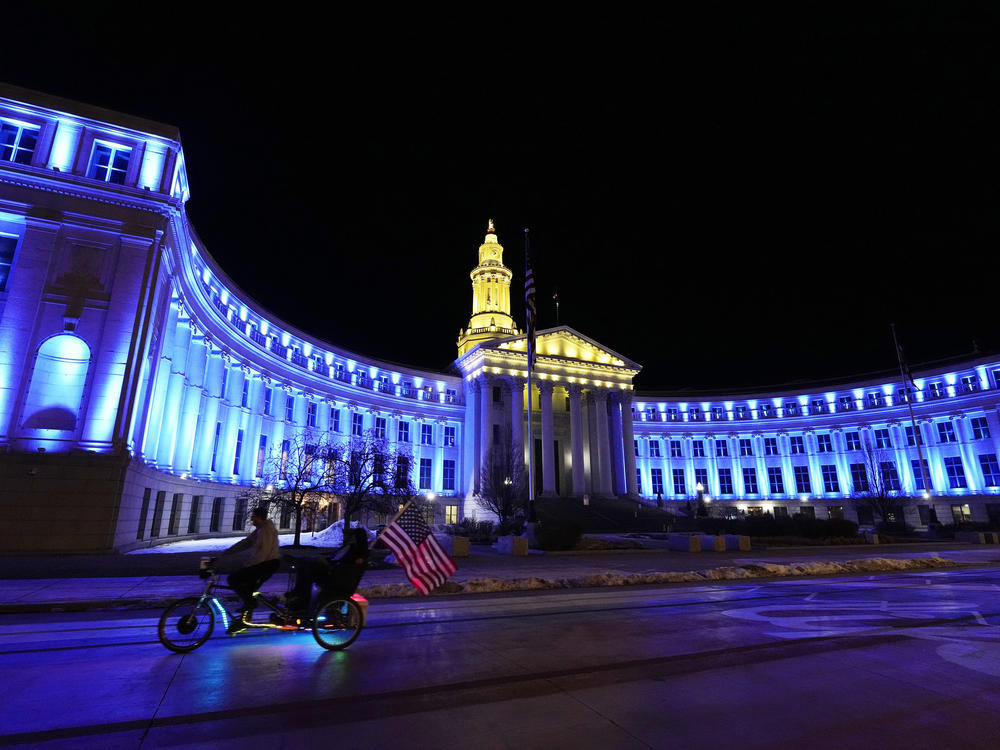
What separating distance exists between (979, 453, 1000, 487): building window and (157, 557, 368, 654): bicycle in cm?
7668

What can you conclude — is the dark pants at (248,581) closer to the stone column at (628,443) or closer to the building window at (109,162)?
the building window at (109,162)

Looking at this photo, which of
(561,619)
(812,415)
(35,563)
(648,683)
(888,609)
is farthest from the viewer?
(812,415)

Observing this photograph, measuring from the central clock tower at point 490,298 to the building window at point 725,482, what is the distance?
3736 cm

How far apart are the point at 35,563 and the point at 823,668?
2359cm

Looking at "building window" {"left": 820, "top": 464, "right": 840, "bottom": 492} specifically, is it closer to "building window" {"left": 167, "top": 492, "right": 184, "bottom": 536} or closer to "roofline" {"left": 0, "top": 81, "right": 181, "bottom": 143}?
"building window" {"left": 167, "top": 492, "right": 184, "bottom": 536}

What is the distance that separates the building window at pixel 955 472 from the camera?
61.7 m

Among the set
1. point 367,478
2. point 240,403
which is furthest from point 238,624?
point 240,403

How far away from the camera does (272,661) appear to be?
7.03 m

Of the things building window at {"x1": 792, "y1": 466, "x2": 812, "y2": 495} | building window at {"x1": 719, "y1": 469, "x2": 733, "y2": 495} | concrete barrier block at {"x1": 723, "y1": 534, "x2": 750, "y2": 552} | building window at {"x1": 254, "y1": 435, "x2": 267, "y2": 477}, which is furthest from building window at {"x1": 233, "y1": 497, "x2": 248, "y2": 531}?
building window at {"x1": 792, "y1": 466, "x2": 812, "y2": 495}

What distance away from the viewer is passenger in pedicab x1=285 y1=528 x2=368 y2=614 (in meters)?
7.86

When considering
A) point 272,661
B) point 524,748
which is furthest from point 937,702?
point 272,661

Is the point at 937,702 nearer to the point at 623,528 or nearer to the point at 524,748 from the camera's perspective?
the point at 524,748

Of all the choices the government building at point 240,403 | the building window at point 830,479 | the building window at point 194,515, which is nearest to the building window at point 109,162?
the government building at point 240,403

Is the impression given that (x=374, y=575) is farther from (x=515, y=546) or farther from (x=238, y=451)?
(x=238, y=451)
